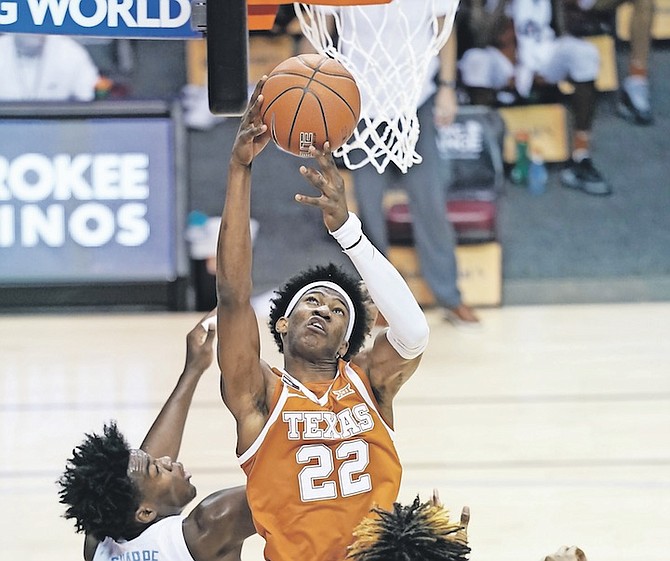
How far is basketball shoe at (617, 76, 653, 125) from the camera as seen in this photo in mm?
8172

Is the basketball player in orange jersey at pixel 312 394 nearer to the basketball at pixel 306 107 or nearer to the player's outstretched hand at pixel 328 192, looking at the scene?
the player's outstretched hand at pixel 328 192

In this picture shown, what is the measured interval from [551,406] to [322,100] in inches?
112

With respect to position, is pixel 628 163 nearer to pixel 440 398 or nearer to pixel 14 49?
pixel 440 398

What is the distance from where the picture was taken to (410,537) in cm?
261

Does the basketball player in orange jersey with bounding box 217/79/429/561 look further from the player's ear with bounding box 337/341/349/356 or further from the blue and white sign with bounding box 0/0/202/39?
the blue and white sign with bounding box 0/0/202/39

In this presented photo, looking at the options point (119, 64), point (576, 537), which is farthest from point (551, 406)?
point (119, 64)

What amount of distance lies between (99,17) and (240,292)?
35.3 inches

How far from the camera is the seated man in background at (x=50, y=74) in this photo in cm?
761

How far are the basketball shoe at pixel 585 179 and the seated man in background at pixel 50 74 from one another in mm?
3292

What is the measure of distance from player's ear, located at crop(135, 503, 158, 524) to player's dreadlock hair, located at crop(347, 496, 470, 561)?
570 mm

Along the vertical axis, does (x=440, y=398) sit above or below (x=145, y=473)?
below

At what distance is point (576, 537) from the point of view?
3.86 m

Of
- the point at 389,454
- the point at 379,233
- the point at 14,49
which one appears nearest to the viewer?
the point at 389,454

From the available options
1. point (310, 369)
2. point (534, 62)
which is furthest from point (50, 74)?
point (310, 369)
